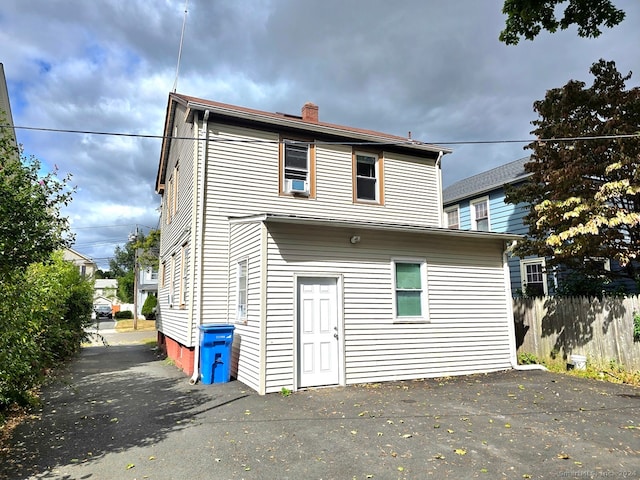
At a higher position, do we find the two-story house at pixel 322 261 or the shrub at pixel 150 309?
the two-story house at pixel 322 261

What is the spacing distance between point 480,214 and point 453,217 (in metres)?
1.72

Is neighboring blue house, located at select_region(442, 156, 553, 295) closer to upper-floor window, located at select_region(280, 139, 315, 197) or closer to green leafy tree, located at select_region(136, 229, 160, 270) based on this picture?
upper-floor window, located at select_region(280, 139, 315, 197)

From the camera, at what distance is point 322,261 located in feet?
28.5

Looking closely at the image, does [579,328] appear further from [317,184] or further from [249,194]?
[249,194]

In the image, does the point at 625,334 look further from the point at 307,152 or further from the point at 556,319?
the point at 307,152

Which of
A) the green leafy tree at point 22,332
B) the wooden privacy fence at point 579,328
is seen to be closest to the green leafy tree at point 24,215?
the green leafy tree at point 22,332

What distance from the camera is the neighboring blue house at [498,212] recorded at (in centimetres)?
1558

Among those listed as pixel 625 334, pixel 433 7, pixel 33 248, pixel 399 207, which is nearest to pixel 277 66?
pixel 433 7

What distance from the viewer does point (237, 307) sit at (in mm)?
9750

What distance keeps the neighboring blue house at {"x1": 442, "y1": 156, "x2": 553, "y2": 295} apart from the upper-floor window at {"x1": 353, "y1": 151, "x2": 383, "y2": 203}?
395 cm

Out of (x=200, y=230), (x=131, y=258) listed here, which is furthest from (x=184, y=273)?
(x=131, y=258)

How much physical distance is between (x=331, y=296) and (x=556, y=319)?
6501 millimetres

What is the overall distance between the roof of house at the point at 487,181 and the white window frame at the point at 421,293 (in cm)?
819

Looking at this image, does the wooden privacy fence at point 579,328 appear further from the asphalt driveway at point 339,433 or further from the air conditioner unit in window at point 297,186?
the air conditioner unit in window at point 297,186
